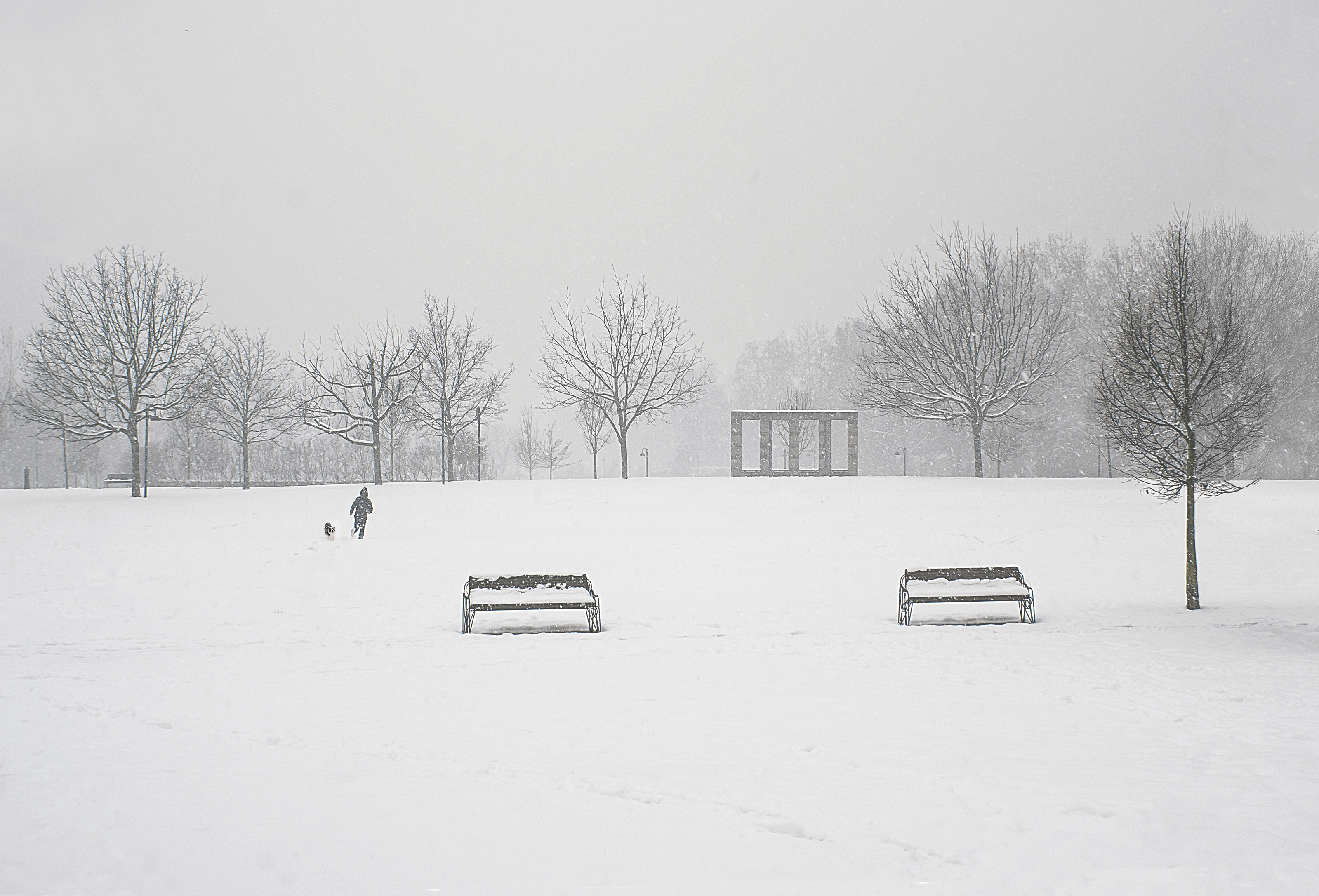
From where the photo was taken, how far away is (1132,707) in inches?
280

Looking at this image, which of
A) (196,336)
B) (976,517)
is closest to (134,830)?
(976,517)

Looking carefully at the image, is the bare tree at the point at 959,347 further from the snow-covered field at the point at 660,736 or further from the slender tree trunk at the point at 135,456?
the slender tree trunk at the point at 135,456

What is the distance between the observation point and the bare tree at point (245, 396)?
3662 centimetres

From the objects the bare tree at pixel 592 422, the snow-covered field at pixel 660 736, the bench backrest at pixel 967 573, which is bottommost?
the snow-covered field at pixel 660 736

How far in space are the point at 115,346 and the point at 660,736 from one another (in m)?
35.6

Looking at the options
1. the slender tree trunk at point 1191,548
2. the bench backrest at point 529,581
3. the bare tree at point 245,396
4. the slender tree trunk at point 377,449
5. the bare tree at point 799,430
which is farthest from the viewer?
the bare tree at point 245,396

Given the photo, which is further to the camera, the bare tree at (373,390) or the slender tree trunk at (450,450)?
the slender tree trunk at (450,450)

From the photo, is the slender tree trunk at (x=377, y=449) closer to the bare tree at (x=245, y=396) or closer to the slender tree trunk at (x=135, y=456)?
the bare tree at (x=245, y=396)

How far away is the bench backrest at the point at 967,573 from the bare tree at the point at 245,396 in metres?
30.0

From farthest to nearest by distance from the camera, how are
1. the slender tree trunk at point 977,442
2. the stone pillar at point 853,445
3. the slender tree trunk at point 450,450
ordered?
→ the slender tree trunk at point 450,450 → the stone pillar at point 853,445 → the slender tree trunk at point 977,442

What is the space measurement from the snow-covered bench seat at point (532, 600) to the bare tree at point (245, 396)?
2580 centimetres

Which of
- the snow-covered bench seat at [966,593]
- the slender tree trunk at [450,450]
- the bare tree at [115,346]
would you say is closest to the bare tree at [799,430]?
the slender tree trunk at [450,450]

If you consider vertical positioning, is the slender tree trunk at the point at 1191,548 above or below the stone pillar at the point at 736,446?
below

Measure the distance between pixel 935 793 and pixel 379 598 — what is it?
36.1 ft
